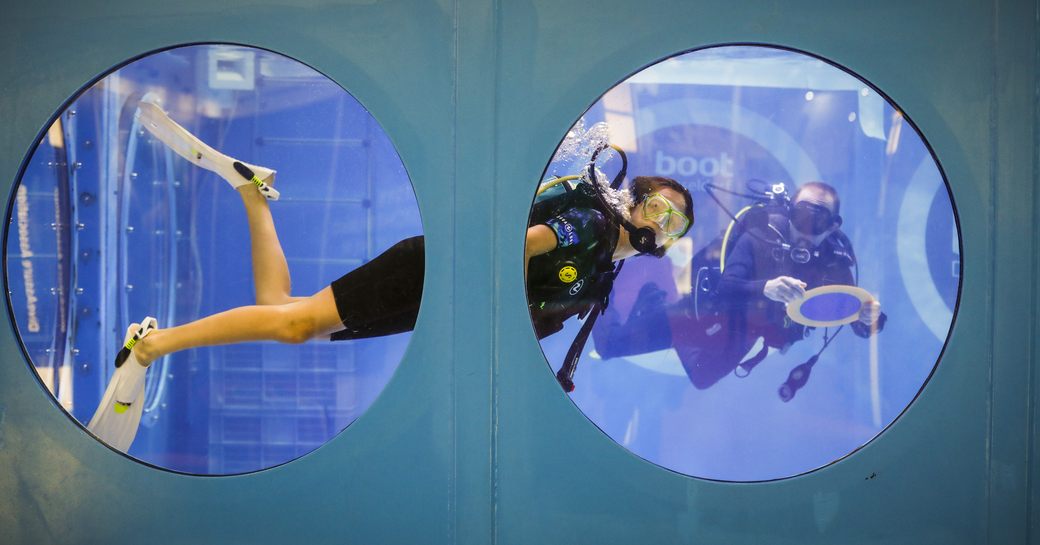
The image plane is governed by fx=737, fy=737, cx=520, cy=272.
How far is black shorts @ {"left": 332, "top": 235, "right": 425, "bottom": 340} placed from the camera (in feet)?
7.16

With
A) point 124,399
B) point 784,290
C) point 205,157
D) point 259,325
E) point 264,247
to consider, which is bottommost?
point 124,399

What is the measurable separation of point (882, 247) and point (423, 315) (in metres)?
1.37

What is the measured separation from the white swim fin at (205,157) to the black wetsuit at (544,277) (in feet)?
1.21

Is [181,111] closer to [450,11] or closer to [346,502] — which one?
[450,11]

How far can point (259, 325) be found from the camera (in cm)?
219

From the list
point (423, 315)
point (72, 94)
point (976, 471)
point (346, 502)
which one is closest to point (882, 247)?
point (976, 471)

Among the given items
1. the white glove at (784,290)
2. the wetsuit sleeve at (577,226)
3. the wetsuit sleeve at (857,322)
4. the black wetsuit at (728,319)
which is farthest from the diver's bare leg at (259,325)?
the wetsuit sleeve at (857,322)

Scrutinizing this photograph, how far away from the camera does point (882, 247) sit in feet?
7.14

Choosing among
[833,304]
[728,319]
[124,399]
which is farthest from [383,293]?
[833,304]

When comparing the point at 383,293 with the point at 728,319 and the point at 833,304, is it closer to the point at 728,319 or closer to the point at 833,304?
the point at 728,319

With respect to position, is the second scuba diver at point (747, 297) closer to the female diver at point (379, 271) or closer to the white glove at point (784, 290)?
the white glove at point (784, 290)

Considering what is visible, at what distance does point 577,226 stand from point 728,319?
0.52m

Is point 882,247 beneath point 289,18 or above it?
beneath

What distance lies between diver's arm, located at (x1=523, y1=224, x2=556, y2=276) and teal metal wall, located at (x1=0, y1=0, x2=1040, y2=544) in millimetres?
33
